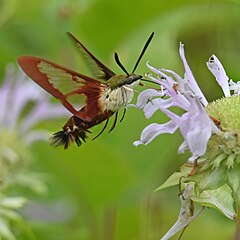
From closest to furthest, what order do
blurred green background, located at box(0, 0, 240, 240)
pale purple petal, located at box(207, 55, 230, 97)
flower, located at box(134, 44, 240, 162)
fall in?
flower, located at box(134, 44, 240, 162) → pale purple petal, located at box(207, 55, 230, 97) → blurred green background, located at box(0, 0, 240, 240)

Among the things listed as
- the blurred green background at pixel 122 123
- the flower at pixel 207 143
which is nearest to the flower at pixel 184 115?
the flower at pixel 207 143

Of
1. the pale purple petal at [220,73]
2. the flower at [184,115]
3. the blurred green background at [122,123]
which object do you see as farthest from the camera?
the blurred green background at [122,123]

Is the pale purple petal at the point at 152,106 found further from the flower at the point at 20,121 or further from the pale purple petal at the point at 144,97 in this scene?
the flower at the point at 20,121

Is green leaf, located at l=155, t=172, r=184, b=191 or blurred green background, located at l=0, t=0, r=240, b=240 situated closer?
green leaf, located at l=155, t=172, r=184, b=191

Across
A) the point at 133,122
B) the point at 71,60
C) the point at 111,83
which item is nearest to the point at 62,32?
the point at 71,60

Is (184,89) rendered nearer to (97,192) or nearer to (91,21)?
(97,192)

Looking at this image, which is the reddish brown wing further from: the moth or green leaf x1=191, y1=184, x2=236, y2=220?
green leaf x1=191, y1=184, x2=236, y2=220

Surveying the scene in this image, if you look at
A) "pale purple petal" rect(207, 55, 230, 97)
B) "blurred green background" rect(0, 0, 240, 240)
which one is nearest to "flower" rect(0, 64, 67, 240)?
"blurred green background" rect(0, 0, 240, 240)
